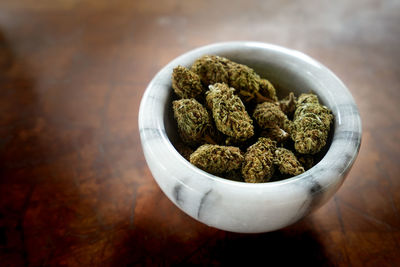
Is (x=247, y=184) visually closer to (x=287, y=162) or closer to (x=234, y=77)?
(x=287, y=162)

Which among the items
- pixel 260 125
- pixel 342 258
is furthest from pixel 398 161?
pixel 260 125

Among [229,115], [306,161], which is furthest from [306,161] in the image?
[229,115]

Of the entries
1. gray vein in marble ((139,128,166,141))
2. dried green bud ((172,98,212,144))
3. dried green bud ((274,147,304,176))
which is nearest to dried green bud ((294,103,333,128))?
dried green bud ((274,147,304,176))

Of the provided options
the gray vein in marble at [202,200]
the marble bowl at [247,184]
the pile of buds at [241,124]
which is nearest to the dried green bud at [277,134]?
the pile of buds at [241,124]

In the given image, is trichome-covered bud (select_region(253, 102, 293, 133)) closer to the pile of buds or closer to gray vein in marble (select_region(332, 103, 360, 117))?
the pile of buds

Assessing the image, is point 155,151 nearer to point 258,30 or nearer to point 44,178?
point 44,178

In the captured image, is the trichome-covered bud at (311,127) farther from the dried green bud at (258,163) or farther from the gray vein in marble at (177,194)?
the gray vein in marble at (177,194)

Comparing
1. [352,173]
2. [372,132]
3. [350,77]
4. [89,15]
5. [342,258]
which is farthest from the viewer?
[89,15]
